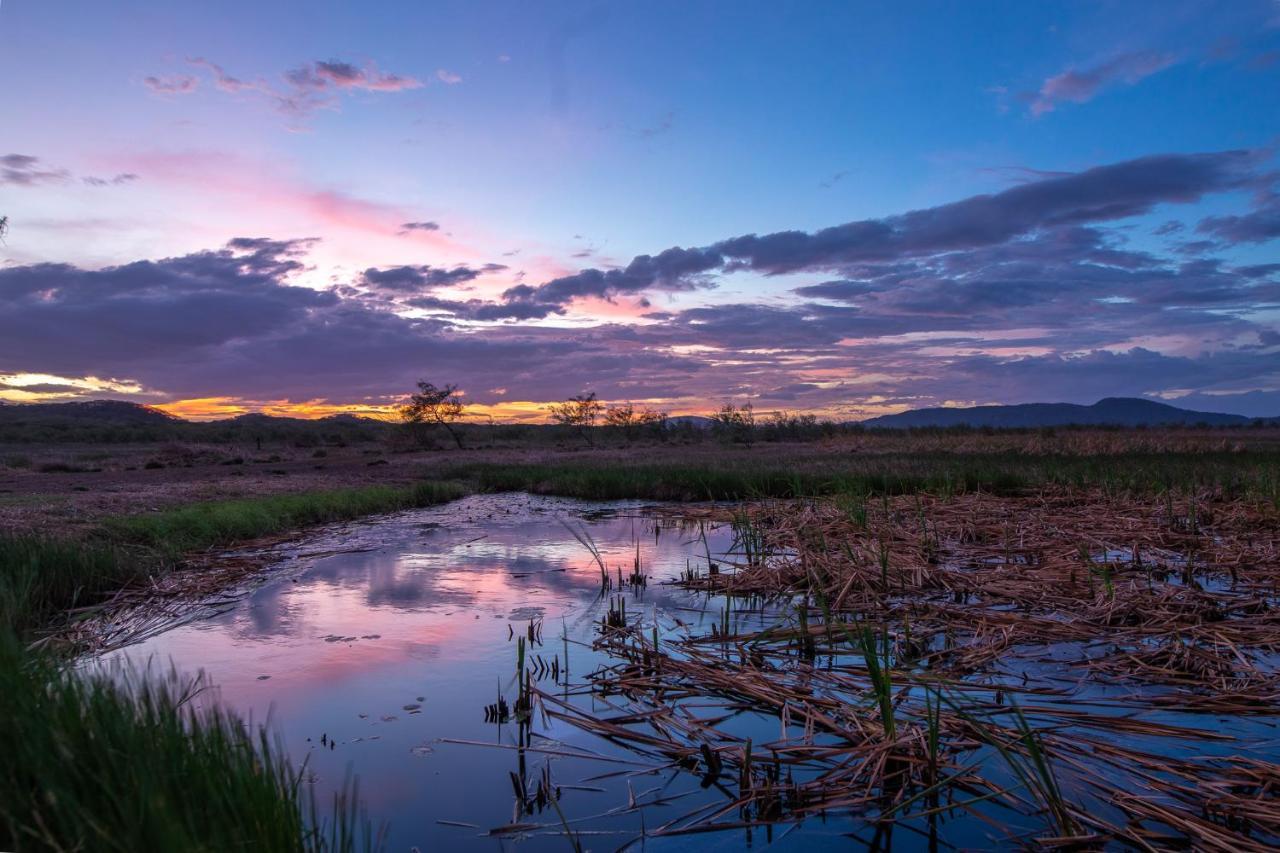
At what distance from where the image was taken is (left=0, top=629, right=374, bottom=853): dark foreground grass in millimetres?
1975

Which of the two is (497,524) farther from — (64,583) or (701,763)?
(701,763)

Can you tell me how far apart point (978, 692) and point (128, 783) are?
4.72 metres

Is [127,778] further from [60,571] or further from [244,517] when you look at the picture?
[244,517]

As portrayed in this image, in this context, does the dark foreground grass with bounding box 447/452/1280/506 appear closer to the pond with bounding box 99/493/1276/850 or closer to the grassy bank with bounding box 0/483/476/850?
the pond with bounding box 99/493/1276/850

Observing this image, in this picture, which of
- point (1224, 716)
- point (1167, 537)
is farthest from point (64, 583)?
point (1167, 537)

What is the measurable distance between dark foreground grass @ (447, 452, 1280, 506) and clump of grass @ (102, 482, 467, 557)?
532 cm

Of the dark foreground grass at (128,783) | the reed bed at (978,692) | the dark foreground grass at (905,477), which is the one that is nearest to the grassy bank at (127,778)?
the dark foreground grass at (128,783)

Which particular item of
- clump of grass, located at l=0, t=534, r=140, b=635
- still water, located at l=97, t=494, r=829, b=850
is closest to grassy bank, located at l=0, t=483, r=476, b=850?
still water, located at l=97, t=494, r=829, b=850

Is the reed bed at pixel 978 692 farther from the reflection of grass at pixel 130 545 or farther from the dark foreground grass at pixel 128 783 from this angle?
the reflection of grass at pixel 130 545

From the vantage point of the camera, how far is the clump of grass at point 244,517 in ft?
32.7

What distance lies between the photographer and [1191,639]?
5.61 m

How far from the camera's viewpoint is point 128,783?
87.2 inches

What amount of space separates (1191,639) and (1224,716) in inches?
54.9

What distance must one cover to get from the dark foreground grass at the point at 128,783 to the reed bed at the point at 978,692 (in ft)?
5.97
